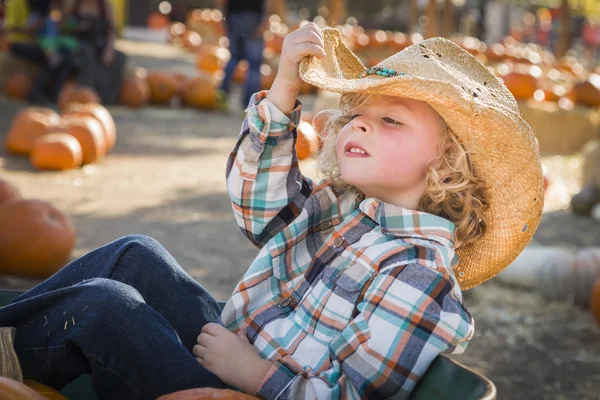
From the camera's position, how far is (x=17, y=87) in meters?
8.89

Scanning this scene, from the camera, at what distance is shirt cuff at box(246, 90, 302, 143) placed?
2.12 metres

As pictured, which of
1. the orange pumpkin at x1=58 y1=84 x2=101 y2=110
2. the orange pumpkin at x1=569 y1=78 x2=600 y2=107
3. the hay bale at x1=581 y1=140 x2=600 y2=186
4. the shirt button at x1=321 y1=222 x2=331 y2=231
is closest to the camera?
the shirt button at x1=321 y1=222 x2=331 y2=231

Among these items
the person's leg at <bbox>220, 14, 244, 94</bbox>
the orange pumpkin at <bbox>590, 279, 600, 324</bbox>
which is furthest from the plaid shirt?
the person's leg at <bbox>220, 14, 244, 94</bbox>

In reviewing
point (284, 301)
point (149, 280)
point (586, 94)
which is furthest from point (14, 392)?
point (586, 94)

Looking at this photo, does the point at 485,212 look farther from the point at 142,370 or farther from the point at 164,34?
the point at 164,34

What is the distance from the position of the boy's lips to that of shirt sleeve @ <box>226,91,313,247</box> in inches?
8.2

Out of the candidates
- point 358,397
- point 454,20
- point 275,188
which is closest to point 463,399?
point 358,397

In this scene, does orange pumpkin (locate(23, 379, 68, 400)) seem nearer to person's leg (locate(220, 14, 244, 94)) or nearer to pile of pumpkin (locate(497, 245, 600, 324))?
pile of pumpkin (locate(497, 245, 600, 324))

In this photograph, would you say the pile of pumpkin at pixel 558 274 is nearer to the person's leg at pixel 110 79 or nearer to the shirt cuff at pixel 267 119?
the shirt cuff at pixel 267 119

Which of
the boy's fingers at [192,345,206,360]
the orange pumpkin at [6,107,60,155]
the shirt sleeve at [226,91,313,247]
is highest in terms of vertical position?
the shirt sleeve at [226,91,313,247]

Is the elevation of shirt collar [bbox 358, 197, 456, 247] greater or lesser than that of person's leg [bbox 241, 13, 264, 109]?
greater

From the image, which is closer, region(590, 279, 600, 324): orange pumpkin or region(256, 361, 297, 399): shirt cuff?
region(256, 361, 297, 399): shirt cuff

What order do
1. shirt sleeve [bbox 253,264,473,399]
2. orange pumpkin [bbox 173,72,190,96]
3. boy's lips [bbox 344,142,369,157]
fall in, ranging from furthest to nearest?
orange pumpkin [bbox 173,72,190,96], boy's lips [bbox 344,142,369,157], shirt sleeve [bbox 253,264,473,399]

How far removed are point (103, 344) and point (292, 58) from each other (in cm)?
82
